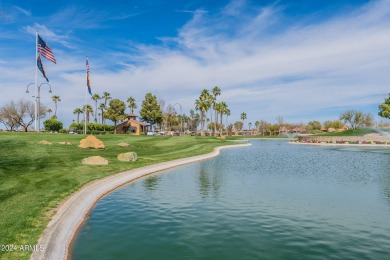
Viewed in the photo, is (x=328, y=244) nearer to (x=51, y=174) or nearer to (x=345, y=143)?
(x=51, y=174)

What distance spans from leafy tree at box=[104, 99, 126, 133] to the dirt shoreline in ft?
293

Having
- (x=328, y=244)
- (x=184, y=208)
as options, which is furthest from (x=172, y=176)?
(x=328, y=244)

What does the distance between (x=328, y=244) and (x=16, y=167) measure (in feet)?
74.9

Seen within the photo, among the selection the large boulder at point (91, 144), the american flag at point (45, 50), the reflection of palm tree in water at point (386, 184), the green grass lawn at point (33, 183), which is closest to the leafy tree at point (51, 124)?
the american flag at point (45, 50)

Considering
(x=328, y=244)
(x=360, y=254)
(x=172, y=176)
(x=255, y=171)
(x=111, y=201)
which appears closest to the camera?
(x=360, y=254)

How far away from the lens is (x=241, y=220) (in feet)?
45.2

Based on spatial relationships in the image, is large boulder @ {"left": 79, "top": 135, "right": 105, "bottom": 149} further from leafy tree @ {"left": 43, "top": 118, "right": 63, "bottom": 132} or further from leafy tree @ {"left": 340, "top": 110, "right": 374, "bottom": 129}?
leafy tree @ {"left": 340, "top": 110, "right": 374, "bottom": 129}

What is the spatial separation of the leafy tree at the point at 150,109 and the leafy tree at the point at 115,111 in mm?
8060

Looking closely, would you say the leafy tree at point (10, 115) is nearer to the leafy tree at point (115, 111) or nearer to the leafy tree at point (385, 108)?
the leafy tree at point (115, 111)

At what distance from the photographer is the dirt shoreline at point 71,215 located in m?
9.82

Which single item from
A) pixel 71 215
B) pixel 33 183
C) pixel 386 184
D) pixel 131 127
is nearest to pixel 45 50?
pixel 33 183

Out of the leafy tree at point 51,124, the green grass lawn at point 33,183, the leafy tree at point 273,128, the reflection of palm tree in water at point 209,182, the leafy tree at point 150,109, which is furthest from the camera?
the leafy tree at point 273,128

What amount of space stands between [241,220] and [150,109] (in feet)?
330

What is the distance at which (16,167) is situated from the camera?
23703 millimetres
